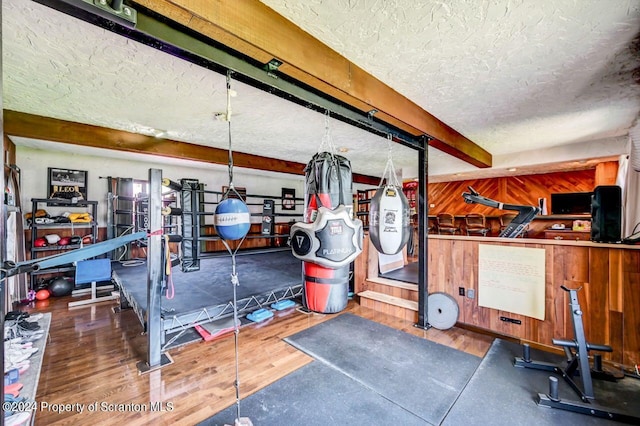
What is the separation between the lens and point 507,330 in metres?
2.83

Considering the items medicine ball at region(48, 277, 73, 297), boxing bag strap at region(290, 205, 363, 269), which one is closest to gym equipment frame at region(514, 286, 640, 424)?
boxing bag strap at region(290, 205, 363, 269)

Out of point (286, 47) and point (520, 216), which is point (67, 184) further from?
point (520, 216)

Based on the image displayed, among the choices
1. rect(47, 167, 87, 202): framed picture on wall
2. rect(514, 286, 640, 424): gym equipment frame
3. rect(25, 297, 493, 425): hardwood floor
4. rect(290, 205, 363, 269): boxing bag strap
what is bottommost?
rect(25, 297, 493, 425): hardwood floor

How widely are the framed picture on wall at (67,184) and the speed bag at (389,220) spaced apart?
17.1ft

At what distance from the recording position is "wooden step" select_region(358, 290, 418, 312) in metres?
3.41

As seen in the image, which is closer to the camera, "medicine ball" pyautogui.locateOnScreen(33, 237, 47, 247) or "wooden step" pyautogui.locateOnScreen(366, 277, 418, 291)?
"wooden step" pyautogui.locateOnScreen(366, 277, 418, 291)

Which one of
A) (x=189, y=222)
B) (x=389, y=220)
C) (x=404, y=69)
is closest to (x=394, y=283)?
(x=389, y=220)

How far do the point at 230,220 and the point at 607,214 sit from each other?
3.30 metres

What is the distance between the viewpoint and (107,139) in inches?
131

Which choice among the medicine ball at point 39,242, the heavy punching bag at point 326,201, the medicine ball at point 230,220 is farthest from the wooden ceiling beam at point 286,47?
the medicine ball at point 39,242

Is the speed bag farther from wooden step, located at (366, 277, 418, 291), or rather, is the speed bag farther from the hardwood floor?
wooden step, located at (366, 277, 418, 291)

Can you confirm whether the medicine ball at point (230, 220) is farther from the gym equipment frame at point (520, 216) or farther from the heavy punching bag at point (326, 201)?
the gym equipment frame at point (520, 216)

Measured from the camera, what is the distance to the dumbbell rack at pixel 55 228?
428 cm

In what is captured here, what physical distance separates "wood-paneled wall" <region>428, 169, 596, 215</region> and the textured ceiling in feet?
10.7
